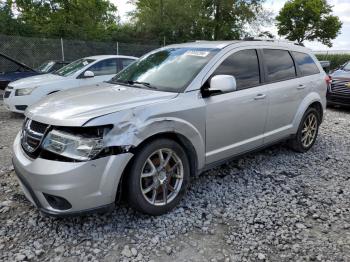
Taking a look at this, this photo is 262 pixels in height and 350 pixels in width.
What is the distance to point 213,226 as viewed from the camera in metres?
3.14

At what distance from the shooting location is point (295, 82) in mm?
4746

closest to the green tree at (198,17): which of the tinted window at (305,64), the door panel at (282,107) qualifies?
the tinted window at (305,64)

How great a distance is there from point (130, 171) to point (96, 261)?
0.78m

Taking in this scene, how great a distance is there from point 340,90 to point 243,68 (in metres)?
6.47

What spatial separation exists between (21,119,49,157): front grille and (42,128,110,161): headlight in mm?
189

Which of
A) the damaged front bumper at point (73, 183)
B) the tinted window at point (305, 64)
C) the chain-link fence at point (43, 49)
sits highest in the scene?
the chain-link fence at point (43, 49)

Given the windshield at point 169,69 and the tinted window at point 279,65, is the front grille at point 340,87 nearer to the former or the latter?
the tinted window at point 279,65

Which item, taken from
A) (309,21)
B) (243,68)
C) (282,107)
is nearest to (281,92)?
(282,107)

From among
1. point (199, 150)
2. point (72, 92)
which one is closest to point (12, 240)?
point (72, 92)

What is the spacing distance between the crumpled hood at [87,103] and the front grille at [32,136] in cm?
7

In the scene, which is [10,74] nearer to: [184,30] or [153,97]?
[153,97]

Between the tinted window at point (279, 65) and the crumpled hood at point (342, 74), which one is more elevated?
the tinted window at point (279, 65)

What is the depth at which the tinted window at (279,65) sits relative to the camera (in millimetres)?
4352

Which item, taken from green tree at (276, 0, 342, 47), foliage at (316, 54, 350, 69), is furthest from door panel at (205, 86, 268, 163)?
green tree at (276, 0, 342, 47)
